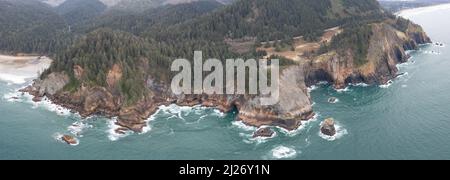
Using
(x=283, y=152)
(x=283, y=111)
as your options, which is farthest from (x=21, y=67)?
(x=283, y=152)

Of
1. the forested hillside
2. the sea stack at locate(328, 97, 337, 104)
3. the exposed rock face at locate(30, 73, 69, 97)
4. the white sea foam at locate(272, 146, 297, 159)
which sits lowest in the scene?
the white sea foam at locate(272, 146, 297, 159)

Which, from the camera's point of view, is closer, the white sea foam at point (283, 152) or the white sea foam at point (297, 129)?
the white sea foam at point (283, 152)

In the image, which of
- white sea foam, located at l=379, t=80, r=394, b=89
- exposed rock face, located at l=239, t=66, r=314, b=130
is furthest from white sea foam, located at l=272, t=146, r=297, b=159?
white sea foam, located at l=379, t=80, r=394, b=89

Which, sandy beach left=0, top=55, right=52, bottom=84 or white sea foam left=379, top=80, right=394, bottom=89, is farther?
sandy beach left=0, top=55, right=52, bottom=84

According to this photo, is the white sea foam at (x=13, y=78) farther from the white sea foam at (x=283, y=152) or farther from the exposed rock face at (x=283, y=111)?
the white sea foam at (x=283, y=152)

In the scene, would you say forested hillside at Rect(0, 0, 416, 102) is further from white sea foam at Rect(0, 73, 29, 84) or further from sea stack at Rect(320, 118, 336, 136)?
sea stack at Rect(320, 118, 336, 136)

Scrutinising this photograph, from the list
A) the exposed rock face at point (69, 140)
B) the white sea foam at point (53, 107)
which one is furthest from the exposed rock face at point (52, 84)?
the exposed rock face at point (69, 140)
